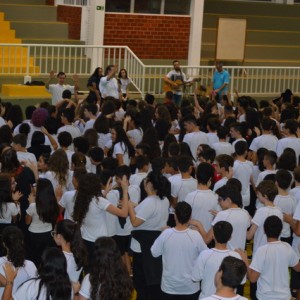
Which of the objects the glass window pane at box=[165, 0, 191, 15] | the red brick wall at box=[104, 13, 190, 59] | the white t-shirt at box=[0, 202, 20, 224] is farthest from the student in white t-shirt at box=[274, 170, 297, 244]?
the glass window pane at box=[165, 0, 191, 15]

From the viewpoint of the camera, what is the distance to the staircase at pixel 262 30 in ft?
89.4

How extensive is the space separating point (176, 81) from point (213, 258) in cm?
1332

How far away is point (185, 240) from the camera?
9.31 metres

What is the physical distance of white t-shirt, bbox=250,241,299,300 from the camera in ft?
30.1

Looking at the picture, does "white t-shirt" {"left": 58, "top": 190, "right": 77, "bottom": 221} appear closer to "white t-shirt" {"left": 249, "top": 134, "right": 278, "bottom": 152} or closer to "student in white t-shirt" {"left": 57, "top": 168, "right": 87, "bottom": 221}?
"student in white t-shirt" {"left": 57, "top": 168, "right": 87, "bottom": 221}

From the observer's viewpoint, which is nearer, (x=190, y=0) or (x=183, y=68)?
(x=183, y=68)

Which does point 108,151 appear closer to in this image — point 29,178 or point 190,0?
point 29,178

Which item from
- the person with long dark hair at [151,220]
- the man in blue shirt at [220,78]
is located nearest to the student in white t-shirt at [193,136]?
the person with long dark hair at [151,220]

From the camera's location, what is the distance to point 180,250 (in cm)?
933

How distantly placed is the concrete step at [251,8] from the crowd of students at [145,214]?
14.6 meters

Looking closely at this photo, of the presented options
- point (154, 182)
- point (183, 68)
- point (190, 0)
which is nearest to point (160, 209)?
point (154, 182)

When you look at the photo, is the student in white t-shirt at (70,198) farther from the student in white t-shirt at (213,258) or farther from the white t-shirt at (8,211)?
the student in white t-shirt at (213,258)

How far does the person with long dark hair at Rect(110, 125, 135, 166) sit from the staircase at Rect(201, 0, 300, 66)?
541 inches

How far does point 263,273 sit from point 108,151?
476 cm
